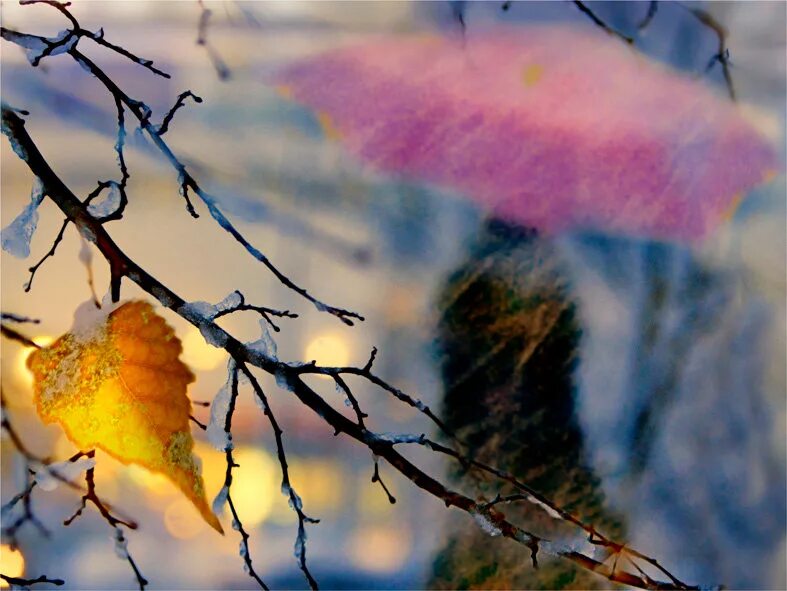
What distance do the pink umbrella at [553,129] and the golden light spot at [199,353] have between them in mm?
267

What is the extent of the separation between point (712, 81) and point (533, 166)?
22 cm

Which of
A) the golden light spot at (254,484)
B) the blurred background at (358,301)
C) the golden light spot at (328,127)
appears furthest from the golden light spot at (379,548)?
the golden light spot at (328,127)

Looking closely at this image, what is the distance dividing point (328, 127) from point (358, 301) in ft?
0.64

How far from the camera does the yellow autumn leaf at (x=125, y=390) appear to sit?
651mm

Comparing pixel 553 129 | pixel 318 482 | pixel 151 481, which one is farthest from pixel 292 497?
pixel 553 129

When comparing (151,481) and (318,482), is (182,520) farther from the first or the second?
(318,482)

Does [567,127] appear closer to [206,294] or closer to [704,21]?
[704,21]

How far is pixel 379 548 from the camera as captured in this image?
70cm

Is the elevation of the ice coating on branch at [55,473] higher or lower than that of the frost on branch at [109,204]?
lower

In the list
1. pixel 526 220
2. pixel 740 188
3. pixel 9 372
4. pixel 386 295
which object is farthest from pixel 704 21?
pixel 9 372

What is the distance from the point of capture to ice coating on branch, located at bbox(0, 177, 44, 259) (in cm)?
65

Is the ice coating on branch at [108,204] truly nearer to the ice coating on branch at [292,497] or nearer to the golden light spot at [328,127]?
the golden light spot at [328,127]

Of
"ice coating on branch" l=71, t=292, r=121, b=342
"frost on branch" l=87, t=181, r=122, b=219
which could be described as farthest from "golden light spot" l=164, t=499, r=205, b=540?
"frost on branch" l=87, t=181, r=122, b=219

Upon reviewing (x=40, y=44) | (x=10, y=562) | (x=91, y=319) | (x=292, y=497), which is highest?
(x=40, y=44)
